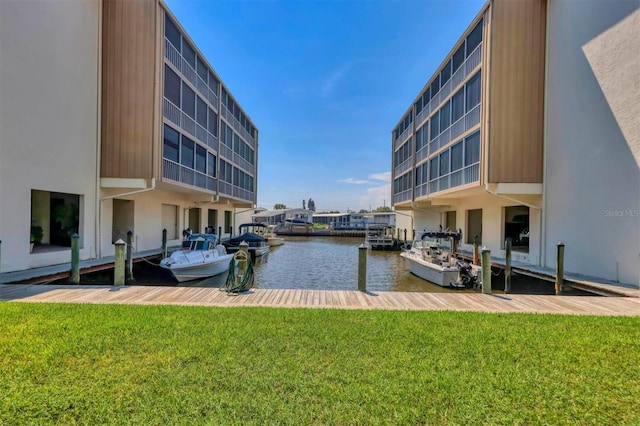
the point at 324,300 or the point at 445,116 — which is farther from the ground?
the point at 445,116

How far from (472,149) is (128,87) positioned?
15.5m

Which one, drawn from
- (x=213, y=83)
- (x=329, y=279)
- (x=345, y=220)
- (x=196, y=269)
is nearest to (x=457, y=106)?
(x=329, y=279)

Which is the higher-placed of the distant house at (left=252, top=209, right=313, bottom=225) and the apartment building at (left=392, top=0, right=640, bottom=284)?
the apartment building at (left=392, top=0, right=640, bottom=284)

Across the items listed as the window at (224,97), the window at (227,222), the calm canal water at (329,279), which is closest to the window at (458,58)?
the calm canal water at (329,279)

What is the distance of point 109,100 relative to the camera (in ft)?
44.2

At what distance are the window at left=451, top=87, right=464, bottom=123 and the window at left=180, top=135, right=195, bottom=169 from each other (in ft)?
46.9

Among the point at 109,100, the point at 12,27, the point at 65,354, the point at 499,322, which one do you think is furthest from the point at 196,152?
the point at 499,322

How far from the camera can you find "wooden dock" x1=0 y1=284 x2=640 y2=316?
6.79 m

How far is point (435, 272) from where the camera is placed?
13.1 metres

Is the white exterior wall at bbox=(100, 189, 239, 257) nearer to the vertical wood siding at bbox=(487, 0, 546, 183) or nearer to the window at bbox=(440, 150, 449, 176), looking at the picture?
the window at bbox=(440, 150, 449, 176)

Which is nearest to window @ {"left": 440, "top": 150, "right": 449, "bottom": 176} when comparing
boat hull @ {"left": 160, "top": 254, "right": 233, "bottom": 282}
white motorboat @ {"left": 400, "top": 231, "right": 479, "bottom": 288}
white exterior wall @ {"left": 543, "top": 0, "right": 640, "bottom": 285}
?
white motorboat @ {"left": 400, "top": 231, "right": 479, "bottom": 288}

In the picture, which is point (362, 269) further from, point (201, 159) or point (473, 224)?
point (473, 224)

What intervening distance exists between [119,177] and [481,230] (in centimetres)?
1913

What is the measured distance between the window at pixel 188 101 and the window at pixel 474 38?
14.4m
